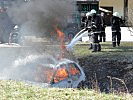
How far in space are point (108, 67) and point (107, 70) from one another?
202 mm

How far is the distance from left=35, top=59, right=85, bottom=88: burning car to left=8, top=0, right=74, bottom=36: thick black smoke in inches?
92.2

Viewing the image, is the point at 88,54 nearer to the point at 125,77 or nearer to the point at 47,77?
the point at 125,77

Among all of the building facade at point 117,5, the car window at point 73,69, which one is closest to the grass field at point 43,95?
the car window at point 73,69

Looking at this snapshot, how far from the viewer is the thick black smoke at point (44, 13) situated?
1193cm

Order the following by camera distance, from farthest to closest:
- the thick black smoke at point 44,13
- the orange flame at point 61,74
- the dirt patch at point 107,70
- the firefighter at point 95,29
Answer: the firefighter at point 95,29, the dirt patch at point 107,70, the thick black smoke at point 44,13, the orange flame at point 61,74

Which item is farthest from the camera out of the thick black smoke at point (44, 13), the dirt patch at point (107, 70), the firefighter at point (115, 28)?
the firefighter at point (115, 28)

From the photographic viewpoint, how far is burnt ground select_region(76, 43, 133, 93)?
1202cm

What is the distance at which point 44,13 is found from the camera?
12.0 meters

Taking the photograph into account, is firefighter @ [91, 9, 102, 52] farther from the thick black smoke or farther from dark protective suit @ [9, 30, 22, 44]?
dark protective suit @ [9, 30, 22, 44]

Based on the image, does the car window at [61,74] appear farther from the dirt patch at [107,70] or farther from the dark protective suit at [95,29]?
the dark protective suit at [95,29]

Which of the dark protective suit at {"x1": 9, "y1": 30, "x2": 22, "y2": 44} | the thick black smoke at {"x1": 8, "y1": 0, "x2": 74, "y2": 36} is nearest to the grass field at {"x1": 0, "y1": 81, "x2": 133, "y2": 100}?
the thick black smoke at {"x1": 8, "y1": 0, "x2": 74, "y2": 36}

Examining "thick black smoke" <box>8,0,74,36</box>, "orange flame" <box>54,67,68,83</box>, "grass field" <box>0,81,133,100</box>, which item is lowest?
"orange flame" <box>54,67,68,83</box>

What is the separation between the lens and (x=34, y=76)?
31.8 feet

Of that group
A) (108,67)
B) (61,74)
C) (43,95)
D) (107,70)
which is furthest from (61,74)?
(108,67)
